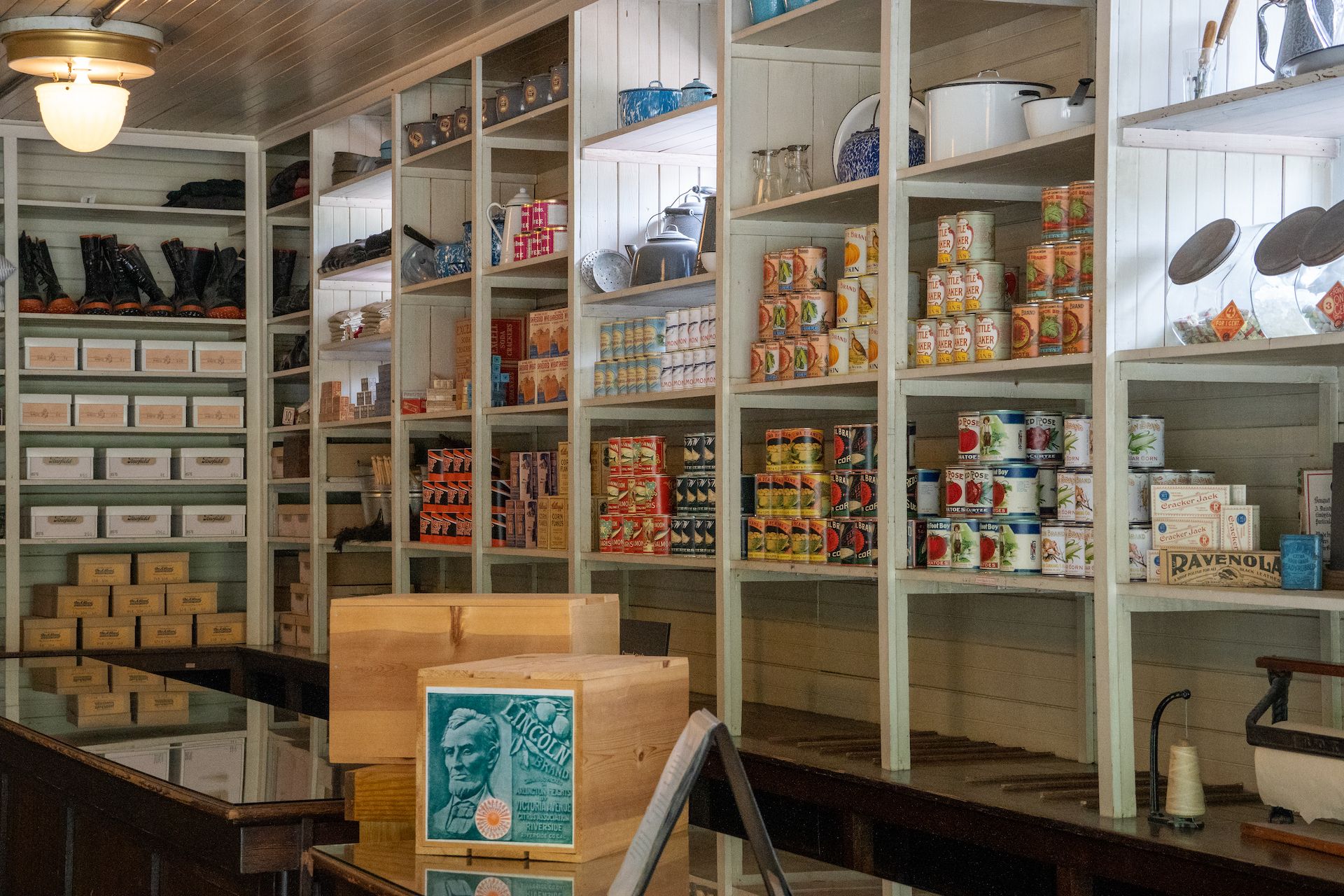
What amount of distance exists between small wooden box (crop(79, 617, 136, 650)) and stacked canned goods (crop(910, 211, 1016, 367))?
4.62m

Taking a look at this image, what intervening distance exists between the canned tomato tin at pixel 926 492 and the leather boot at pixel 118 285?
15.3 ft

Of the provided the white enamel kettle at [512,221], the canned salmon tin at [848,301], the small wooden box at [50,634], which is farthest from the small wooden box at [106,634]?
the canned salmon tin at [848,301]

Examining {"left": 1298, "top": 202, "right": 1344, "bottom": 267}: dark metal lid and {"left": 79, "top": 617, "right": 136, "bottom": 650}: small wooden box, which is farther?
{"left": 79, "top": 617, "right": 136, "bottom": 650}: small wooden box

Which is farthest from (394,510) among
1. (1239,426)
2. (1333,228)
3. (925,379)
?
(1333,228)

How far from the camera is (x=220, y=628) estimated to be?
275 inches

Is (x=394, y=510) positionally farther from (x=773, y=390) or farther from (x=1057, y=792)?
(x=1057, y=792)

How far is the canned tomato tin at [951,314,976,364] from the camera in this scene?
10.6 feet

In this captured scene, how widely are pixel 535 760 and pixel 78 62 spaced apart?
13.5ft

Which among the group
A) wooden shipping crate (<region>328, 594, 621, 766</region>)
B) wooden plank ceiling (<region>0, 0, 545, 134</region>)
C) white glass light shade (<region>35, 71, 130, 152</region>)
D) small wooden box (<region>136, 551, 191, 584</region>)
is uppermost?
wooden plank ceiling (<region>0, 0, 545, 134</region>)

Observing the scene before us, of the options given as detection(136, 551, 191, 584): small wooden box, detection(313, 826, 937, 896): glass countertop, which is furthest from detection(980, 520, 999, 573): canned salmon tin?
detection(136, 551, 191, 584): small wooden box

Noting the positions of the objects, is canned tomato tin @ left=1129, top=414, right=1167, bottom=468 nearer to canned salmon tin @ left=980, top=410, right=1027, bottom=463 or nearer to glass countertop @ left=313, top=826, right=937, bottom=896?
canned salmon tin @ left=980, top=410, right=1027, bottom=463

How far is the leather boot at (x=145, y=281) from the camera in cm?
698

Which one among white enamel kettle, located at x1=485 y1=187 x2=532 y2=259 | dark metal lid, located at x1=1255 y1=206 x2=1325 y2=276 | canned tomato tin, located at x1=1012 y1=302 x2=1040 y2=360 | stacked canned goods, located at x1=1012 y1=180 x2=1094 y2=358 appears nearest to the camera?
dark metal lid, located at x1=1255 y1=206 x2=1325 y2=276

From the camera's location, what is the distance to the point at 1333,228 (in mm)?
2479
